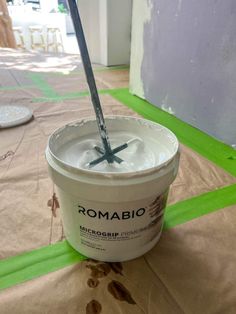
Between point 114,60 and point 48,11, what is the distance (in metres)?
4.25

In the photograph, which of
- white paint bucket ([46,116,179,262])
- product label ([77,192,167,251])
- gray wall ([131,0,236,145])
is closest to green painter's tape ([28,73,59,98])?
gray wall ([131,0,236,145])

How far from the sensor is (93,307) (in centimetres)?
47

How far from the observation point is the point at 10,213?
685 millimetres

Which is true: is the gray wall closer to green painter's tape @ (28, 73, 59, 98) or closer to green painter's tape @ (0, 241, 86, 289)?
green painter's tape @ (28, 73, 59, 98)

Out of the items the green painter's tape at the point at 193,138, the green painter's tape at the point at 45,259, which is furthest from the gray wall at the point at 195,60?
the green painter's tape at the point at 45,259

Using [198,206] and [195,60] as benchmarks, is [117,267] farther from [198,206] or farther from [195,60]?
[195,60]

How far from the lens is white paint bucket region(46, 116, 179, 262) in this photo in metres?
0.42

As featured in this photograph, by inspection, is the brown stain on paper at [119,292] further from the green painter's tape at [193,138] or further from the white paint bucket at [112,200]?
the green painter's tape at [193,138]

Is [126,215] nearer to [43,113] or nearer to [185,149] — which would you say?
[185,149]

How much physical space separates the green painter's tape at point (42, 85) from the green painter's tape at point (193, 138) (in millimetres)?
454

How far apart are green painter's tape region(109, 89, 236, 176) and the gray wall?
0.10 ft

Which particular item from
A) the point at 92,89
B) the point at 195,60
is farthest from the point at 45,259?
the point at 195,60

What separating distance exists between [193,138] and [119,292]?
2.49ft

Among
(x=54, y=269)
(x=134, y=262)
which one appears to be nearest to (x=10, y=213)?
(x=54, y=269)
